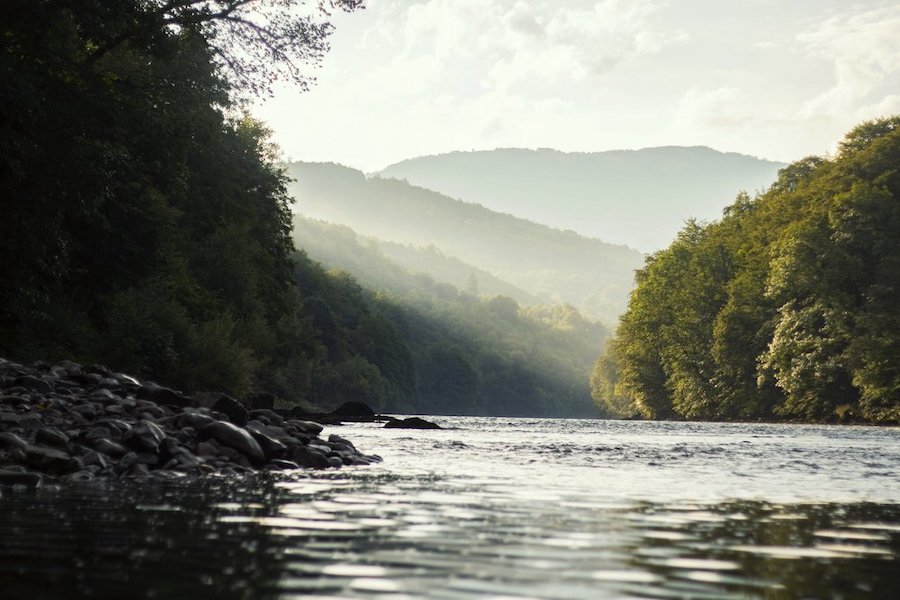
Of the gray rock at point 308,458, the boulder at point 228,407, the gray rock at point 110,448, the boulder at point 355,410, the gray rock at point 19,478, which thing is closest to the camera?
the gray rock at point 19,478

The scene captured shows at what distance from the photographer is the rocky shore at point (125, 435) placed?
43.6 ft

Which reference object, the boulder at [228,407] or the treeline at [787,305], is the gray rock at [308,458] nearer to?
the boulder at [228,407]

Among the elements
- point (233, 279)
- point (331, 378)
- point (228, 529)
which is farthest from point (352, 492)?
point (331, 378)

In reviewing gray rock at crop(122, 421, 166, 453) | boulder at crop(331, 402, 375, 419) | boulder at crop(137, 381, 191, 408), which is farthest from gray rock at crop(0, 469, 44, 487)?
boulder at crop(331, 402, 375, 419)

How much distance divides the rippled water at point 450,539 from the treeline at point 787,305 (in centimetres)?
5592

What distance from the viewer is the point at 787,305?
7506 cm

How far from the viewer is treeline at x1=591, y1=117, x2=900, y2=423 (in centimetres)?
6769

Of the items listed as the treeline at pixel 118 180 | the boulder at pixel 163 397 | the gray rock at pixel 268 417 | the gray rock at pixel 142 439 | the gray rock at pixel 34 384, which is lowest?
the gray rock at pixel 142 439

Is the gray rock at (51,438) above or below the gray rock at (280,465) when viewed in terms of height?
above

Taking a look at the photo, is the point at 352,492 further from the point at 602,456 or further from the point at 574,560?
the point at 602,456

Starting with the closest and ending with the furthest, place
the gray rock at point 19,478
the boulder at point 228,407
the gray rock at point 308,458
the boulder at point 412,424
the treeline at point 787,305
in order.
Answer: the gray rock at point 19,478 < the gray rock at point 308,458 < the boulder at point 228,407 < the boulder at point 412,424 < the treeline at point 787,305

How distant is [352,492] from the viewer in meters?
12.6

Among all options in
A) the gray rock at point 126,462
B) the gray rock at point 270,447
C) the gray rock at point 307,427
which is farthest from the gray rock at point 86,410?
the gray rock at point 307,427

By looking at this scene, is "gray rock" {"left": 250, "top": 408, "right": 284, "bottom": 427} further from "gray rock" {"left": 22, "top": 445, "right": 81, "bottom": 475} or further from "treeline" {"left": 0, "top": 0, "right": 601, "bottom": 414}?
"gray rock" {"left": 22, "top": 445, "right": 81, "bottom": 475}
